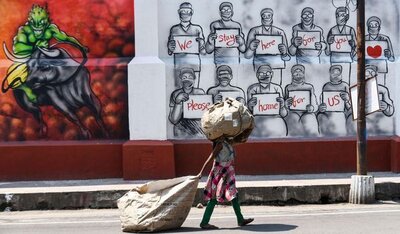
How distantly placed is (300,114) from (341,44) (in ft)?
5.85

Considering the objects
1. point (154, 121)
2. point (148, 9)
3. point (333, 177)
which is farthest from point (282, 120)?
point (148, 9)

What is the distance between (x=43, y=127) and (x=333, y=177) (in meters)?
6.02

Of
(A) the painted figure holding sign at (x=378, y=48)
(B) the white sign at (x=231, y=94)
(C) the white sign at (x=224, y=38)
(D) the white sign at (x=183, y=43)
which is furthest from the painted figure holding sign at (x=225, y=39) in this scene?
(A) the painted figure holding sign at (x=378, y=48)

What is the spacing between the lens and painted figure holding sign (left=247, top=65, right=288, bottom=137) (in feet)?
43.9

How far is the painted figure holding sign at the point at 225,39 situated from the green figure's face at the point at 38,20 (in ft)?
11.2

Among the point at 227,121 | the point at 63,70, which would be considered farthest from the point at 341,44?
the point at 227,121

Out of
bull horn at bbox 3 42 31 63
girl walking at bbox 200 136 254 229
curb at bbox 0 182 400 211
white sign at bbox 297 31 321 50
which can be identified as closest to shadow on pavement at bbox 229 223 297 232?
girl walking at bbox 200 136 254 229

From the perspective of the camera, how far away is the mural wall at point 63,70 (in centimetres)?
1305

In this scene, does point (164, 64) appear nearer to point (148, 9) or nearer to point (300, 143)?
point (148, 9)

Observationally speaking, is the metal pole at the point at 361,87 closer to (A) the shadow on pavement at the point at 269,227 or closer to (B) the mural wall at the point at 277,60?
(B) the mural wall at the point at 277,60

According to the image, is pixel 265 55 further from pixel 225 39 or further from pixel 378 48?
pixel 378 48

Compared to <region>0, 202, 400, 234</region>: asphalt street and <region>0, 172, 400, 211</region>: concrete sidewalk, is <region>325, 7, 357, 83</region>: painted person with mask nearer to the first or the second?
<region>0, 172, 400, 211</region>: concrete sidewalk

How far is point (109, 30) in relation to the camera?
1321cm

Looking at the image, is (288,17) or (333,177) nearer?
(333,177)
